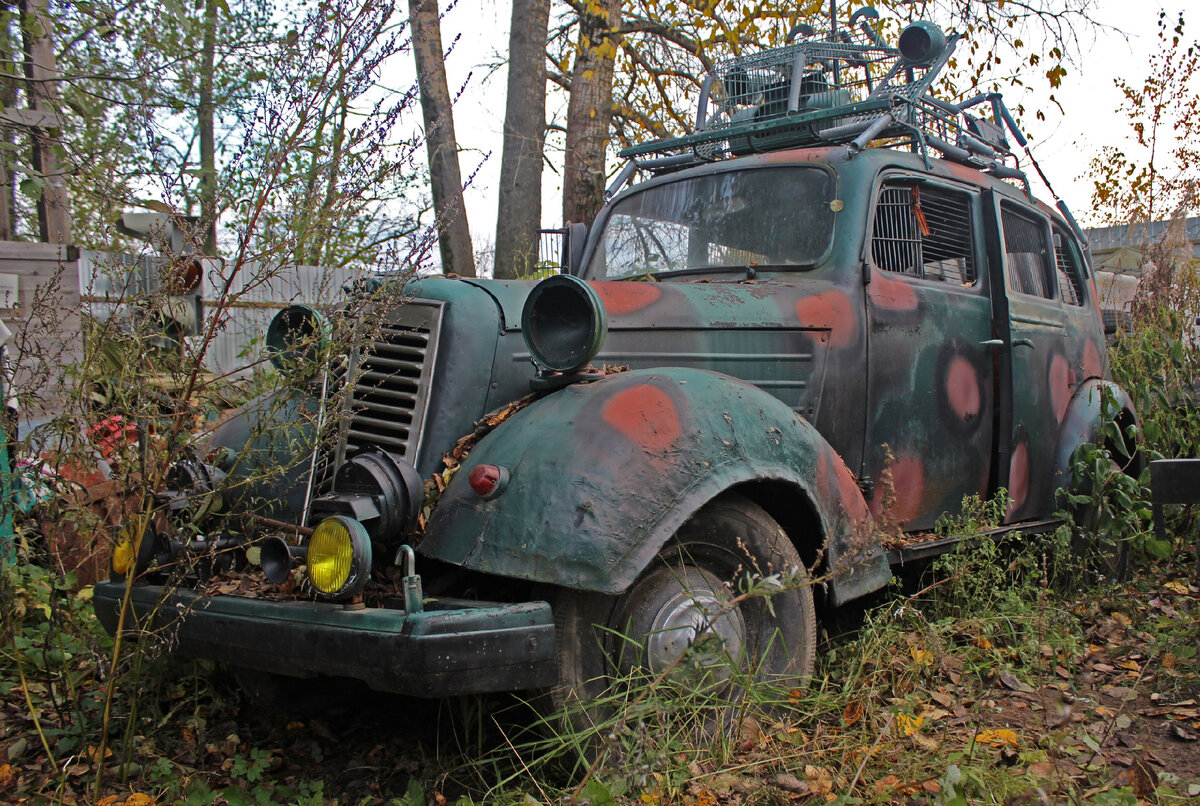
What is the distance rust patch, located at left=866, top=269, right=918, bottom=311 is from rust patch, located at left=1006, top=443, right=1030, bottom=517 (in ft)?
3.18

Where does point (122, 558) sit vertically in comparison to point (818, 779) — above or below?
above

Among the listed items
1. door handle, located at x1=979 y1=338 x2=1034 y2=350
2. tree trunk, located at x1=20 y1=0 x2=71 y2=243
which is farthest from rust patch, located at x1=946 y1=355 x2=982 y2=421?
tree trunk, located at x1=20 y1=0 x2=71 y2=243

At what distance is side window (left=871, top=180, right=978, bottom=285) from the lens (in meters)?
3.94

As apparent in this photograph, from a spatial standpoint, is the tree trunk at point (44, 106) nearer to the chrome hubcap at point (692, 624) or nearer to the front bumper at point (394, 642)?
the front bumper at point (394, 642)

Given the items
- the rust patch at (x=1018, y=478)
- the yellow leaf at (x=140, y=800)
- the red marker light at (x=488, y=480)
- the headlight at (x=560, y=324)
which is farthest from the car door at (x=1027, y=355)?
the yellow leaf at (x=140, y=800)

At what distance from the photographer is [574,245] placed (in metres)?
4.70

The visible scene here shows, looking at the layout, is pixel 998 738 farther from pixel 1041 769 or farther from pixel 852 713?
pixel 852 713

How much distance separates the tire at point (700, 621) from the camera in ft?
8.44

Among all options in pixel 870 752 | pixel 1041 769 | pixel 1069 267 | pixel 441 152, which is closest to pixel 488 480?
pixel 870 752

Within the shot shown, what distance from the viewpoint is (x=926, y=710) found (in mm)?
3064

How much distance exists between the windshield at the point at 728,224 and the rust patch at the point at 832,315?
0.67ft

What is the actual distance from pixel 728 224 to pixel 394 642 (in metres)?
2.43

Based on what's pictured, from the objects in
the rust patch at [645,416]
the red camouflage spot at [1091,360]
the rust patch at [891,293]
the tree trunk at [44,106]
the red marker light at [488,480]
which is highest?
the tree trunk at [44,106]

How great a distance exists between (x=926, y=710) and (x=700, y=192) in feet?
7.56
